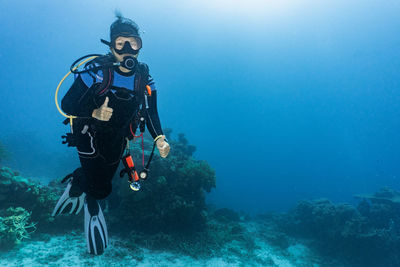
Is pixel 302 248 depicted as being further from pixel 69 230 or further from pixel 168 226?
pixel 69 230

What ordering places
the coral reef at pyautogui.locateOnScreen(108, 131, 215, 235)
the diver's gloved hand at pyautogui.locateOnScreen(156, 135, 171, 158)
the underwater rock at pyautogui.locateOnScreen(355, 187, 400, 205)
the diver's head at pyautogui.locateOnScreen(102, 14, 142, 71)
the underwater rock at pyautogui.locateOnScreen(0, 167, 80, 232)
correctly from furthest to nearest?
the underwater rock at pyautogui.locateOnScreen(355, 187, 400, 205), the coral reef at pyautogui.locateOnScreen(108, 131, 215, 235), the underwater rock at pyautogui.locateOnScreen(0, 167, 80, 232), the diver's gloved hand at pyautogui.locateOnScreen(156, 135, 171, 158), the diver's head at pyautogui.locateOnScreen(102, 14, 142, 71)

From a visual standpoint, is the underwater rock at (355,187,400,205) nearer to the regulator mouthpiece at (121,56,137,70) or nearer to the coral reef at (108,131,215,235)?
the coral reef at (108,131,215,235)

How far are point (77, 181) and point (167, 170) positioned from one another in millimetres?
7713

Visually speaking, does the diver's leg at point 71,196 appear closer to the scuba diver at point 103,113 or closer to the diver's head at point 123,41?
the scuba diver at point 103,113

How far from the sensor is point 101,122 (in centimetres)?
263

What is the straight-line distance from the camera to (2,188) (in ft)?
24.2

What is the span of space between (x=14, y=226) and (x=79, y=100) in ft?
22.0

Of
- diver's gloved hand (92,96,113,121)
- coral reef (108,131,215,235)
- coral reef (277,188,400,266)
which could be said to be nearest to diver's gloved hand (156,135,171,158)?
diver's gloved hand (92,96,113,121)

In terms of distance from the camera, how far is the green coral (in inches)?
245

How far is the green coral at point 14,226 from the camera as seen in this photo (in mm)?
6215

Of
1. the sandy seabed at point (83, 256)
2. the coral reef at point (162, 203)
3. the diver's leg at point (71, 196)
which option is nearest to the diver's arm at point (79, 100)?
the diver's leg at point (71, 196)

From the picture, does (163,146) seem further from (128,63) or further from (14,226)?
(14,226)

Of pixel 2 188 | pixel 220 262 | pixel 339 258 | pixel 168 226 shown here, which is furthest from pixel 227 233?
pixel 2 188

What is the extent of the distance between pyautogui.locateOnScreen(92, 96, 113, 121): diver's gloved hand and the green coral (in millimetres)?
6578
